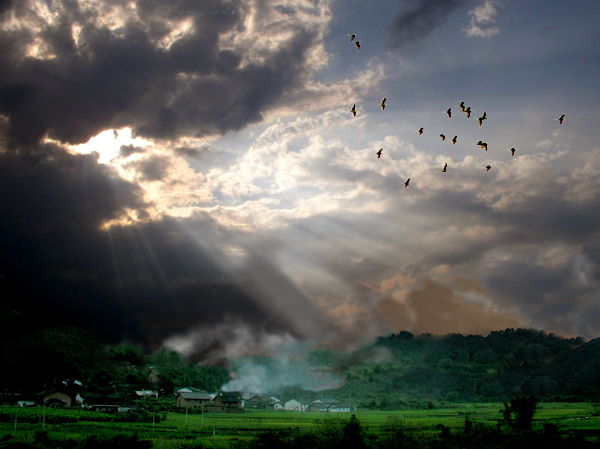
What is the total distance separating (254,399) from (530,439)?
99.3 meters

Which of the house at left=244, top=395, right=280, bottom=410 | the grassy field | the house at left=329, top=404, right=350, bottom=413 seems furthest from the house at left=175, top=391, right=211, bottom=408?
the house at left=329, top=404, right=350, bottom=413

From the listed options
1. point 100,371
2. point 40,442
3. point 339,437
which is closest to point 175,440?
point 40,442

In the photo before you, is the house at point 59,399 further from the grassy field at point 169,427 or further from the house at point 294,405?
the house at point 294,405

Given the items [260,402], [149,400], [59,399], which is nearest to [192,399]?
[149,400]

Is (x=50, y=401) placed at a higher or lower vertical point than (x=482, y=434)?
higher

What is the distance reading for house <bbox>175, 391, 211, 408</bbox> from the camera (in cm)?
13575

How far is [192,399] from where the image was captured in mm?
138500

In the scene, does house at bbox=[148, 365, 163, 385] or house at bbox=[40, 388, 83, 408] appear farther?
house at bbox=[148, 365, 163, 385]

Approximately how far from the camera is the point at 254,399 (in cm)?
16125

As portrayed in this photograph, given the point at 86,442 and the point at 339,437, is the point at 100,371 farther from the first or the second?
the point at 339,437

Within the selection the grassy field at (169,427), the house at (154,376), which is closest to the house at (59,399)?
the grassy field at (169,427)

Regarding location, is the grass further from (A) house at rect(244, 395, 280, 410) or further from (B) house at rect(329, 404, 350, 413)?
(B) house at rect(329, 404, 350, 413)

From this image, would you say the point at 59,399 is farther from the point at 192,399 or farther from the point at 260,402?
the point at 260,402

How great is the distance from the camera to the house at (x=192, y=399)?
445 ft
